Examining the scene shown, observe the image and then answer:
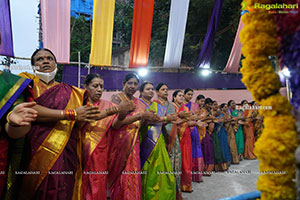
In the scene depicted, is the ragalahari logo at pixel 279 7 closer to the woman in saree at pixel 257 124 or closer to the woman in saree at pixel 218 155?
the woman in saree at pixel 218 155

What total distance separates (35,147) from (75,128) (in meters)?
0.48

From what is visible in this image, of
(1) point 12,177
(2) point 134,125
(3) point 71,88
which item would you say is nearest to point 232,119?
(2) point 134,125

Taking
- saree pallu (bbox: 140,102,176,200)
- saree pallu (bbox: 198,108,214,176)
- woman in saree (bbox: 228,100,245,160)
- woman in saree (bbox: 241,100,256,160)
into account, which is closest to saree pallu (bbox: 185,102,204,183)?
saree pallu (bbox: 198,108,214,176)

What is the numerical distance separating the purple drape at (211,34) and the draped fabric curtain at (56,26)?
18.2 ft

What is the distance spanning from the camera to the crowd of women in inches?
81.7

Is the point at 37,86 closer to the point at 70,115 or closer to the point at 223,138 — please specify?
the point at 70,115

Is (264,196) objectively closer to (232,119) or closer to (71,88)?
(71,88)

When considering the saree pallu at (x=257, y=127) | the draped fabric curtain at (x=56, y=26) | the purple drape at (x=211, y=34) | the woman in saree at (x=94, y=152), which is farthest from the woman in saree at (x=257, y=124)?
the woman in saree at (x=94, y=152)

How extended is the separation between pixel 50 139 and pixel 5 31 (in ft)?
15.6

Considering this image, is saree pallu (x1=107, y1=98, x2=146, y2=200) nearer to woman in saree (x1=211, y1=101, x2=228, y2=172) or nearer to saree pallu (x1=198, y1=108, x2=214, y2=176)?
saree pallu (x1=198, y1=108, x2=214, y2=176)

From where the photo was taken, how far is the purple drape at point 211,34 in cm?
906

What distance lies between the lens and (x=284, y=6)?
130 centimetres

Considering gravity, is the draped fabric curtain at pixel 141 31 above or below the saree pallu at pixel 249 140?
above

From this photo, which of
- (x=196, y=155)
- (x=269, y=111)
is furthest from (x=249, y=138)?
(x=269, y=111)
